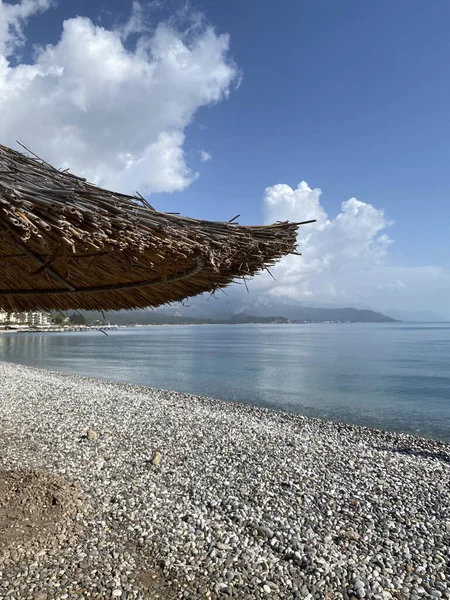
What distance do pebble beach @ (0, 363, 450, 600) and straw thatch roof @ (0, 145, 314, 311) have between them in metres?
1.89

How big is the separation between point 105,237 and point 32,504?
2730mm

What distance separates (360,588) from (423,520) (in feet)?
5.08

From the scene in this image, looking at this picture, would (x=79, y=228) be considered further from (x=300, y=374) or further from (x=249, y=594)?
(x=300, y=374)

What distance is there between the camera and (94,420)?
7711 millimetres

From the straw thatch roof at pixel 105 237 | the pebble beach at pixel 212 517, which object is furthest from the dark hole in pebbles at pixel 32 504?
the straw thatch roof at pixel 105 237

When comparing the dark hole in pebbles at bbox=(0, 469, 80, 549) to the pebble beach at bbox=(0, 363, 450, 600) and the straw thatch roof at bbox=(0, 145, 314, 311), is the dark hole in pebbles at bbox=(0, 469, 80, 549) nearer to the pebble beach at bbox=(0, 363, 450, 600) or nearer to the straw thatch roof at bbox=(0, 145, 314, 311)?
the pebble beach at bbox=(0, 363, 450, 600)

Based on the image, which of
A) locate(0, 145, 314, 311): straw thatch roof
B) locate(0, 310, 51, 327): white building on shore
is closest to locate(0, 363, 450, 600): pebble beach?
locate(0, 310, 51, 327): white building on shore

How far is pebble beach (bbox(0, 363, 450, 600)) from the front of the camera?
2826 mm


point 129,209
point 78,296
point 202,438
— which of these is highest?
point 129,209

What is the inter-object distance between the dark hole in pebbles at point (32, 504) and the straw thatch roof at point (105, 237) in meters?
1.84

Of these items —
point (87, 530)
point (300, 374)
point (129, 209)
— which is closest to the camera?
point (129, 209)

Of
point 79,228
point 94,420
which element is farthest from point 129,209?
point 94,420

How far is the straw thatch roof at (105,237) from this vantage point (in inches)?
72.9

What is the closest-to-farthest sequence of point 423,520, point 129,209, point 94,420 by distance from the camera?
point 129,209, point 423,520, point 94,420
